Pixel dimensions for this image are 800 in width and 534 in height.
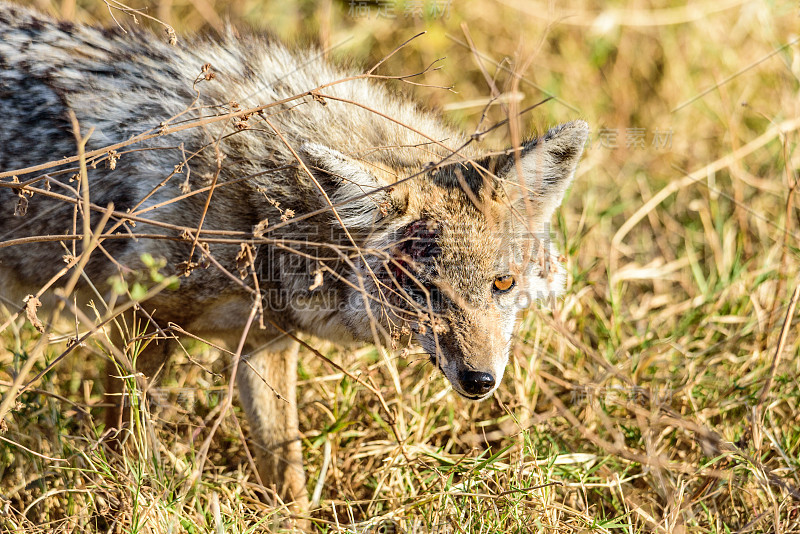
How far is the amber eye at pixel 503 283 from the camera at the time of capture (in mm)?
3471

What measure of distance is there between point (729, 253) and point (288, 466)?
11.4 ft

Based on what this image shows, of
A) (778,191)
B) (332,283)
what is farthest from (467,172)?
(778,191)

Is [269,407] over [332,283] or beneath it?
beneath

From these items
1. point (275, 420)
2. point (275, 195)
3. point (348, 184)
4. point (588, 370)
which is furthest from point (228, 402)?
point (588, 370)

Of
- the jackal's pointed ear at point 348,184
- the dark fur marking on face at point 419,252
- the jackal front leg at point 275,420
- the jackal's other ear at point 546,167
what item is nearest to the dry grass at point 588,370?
the jackal front leg at point 275,420

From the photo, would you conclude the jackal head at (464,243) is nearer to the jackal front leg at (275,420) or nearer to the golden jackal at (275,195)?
the golden jackal at (275,195)

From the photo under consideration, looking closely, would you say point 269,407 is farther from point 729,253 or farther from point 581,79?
point 581,79

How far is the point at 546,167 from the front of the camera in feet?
11.5

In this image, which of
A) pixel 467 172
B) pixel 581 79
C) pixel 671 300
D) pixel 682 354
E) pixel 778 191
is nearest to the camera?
pixel 467 172

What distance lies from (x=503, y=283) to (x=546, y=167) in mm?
A: 568

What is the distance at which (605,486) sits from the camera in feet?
12.2

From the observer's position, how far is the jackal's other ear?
3328 mm

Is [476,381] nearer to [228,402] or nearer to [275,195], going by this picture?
[228,402]

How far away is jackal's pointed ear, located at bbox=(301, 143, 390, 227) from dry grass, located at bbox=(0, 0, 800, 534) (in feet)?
2.43
